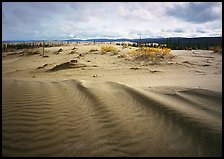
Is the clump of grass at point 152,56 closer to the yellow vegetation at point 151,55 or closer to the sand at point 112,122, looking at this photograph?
the yellow vegetation at point 151,55

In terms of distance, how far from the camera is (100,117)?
13.7ft

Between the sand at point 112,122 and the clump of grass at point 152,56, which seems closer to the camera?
the sand at point 112,122

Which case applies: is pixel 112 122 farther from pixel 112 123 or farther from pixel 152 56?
pixel 152 56

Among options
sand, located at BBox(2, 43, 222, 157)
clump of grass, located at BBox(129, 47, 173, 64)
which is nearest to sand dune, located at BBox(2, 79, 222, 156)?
sand, located at BBox(2, 43, 222, 157)

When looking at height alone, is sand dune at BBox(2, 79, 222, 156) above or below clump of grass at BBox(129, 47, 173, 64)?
below

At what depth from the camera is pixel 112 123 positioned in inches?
154

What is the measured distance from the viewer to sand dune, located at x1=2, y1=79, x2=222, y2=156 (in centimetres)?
312

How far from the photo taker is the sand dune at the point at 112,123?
312cm

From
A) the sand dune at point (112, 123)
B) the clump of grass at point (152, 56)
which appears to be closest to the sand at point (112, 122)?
the sand dune at point (112, 123)

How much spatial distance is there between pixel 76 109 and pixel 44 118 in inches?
28.8

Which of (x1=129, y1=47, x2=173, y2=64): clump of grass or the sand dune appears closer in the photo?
the sand dune

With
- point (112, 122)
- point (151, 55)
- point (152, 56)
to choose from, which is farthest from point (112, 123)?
point (151, 55)

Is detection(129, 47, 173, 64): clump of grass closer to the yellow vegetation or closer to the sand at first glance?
the yellow vegetation

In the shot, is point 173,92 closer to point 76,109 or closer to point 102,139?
point 76,109
